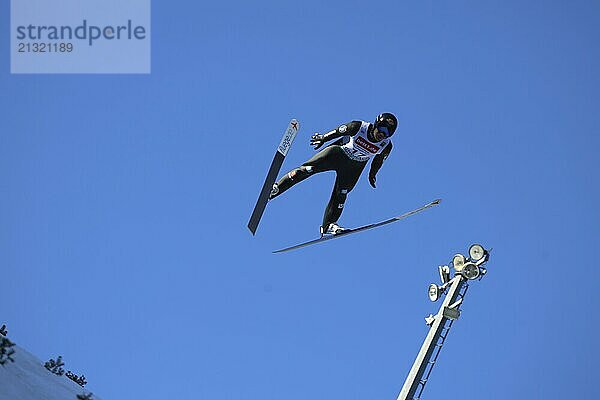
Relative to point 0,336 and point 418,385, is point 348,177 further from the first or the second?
point 0,336

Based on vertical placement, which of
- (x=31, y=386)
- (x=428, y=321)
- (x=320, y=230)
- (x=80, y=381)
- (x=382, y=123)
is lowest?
(x=31, y=386)

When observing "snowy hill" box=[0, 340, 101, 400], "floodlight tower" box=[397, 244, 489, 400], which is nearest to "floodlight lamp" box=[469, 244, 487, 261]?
"floodlight tower" box=[397, 244, 489, 400]

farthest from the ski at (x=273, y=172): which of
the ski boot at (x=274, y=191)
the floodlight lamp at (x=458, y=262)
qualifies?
the floodlight lamp at (x=458, y=262)

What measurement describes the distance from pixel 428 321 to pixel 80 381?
6.86 meters

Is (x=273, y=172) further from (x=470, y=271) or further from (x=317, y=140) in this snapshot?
(x=470, y=271)

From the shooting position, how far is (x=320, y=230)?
15227 millimetres

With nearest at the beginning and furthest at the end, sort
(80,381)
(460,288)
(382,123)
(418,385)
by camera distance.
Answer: (418,385) < (460,288) < (382,123) < (80,381)

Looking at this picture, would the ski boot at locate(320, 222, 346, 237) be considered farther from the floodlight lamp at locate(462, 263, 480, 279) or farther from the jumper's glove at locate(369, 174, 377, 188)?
the floodlight lamp at locate(462, 263, 480, 279)

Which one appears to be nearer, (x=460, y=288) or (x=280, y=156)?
(x=460, y=288)

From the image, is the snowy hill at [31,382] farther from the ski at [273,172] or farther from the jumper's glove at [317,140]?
the jumper's glove at [317,140]

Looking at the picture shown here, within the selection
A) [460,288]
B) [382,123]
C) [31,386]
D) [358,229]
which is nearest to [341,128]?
[382,123]

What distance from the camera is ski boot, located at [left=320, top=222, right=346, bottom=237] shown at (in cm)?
1509

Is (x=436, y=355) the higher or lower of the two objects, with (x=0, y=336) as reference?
higher

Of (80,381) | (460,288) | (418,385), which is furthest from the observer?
(80,381)
